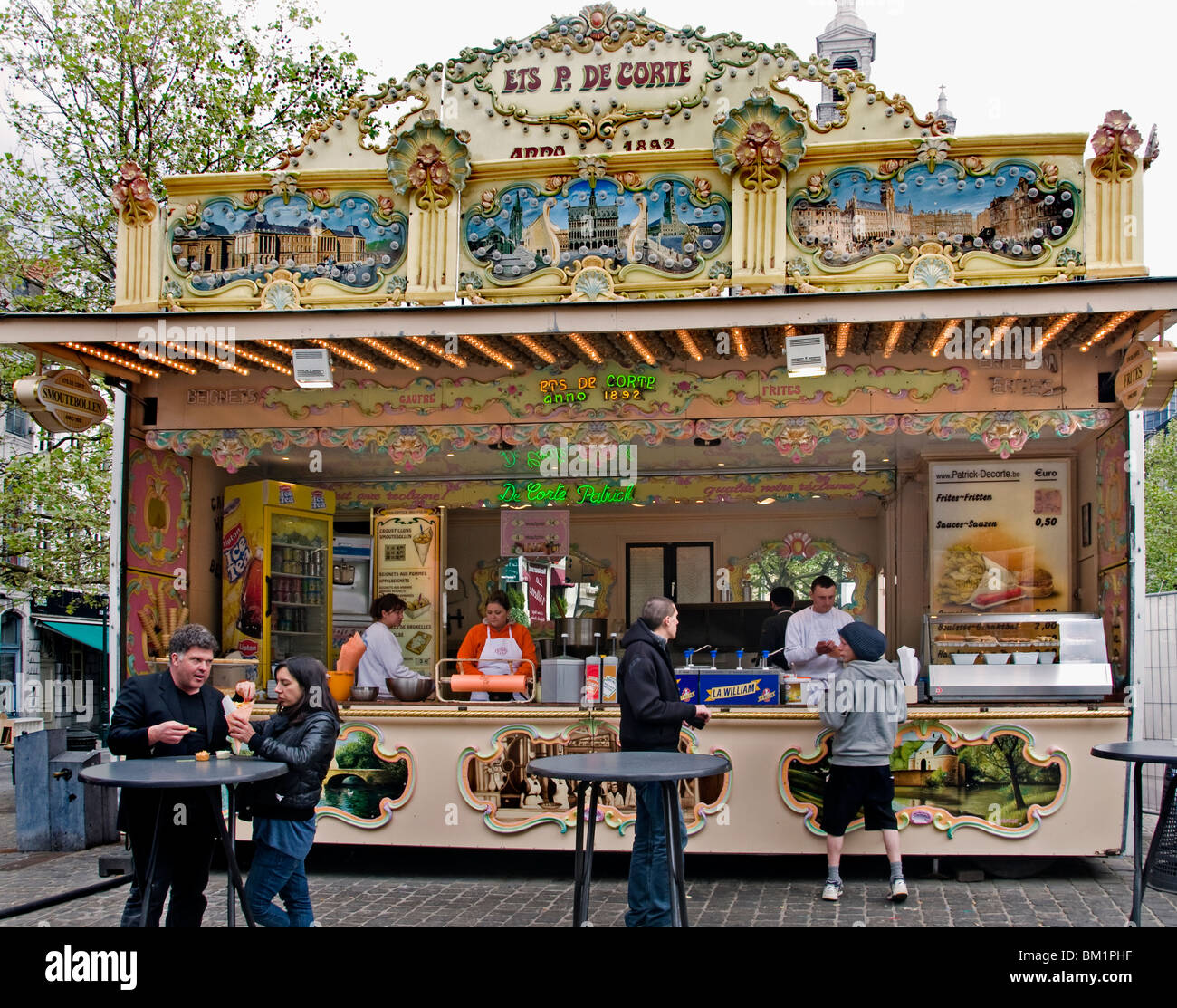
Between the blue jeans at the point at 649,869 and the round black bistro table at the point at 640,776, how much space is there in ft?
0.48

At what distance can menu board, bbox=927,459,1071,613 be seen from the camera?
9.93 meters

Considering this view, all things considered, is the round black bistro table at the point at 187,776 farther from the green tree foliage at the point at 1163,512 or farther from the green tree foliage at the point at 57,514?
the green tree foliage at the point at 1163,512

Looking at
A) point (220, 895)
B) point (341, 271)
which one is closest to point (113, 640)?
point (220, 895)

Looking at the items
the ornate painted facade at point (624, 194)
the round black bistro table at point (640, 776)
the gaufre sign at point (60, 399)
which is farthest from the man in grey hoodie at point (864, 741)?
the gaufre sign at point (60, 399)

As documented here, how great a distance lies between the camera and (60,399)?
27.8ft

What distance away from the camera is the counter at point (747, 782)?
305 inches

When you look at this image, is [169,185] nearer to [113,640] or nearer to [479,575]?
[113,640]

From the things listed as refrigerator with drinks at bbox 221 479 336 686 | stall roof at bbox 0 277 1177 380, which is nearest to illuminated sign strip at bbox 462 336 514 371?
stall roof at bbox 0 277 1177 380

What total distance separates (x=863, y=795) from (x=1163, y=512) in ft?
81.1

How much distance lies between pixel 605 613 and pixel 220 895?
224 inches

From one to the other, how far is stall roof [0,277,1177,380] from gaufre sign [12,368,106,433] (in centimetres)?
17

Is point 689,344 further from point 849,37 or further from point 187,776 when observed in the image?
point 849,37

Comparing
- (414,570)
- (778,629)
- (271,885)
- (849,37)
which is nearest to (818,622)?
(778,629)

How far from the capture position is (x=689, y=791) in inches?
315
